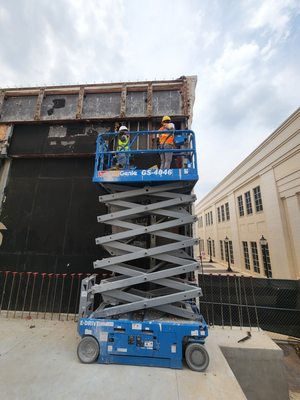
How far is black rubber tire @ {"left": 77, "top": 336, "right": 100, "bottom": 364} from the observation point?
3746 millimetres

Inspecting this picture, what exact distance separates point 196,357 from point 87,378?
190cm

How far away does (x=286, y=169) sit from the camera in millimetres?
13219

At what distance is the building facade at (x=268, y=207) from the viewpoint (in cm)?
1250

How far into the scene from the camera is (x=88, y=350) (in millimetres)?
3805

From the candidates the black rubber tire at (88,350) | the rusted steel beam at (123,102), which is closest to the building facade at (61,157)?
the rusted steel beam at (123,102)

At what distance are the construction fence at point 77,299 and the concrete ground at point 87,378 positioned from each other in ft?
5.57

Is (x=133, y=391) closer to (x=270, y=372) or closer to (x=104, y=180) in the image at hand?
(x=270, y=372)

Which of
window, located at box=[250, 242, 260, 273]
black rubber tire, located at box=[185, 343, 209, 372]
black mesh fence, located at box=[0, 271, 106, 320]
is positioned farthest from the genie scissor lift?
window, located at box=[250, 242, 260, 273]

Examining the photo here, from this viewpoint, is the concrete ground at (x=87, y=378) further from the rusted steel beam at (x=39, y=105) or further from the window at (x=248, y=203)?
the window at (x=248, y=203)

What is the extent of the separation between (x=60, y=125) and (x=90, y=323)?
267 inches

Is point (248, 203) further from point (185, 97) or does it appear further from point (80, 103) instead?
point (80, 103)

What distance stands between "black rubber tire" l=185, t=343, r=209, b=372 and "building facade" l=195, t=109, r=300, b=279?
11594mm

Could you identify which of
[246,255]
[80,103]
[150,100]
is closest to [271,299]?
[150,100]

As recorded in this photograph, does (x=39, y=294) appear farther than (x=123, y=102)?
No
